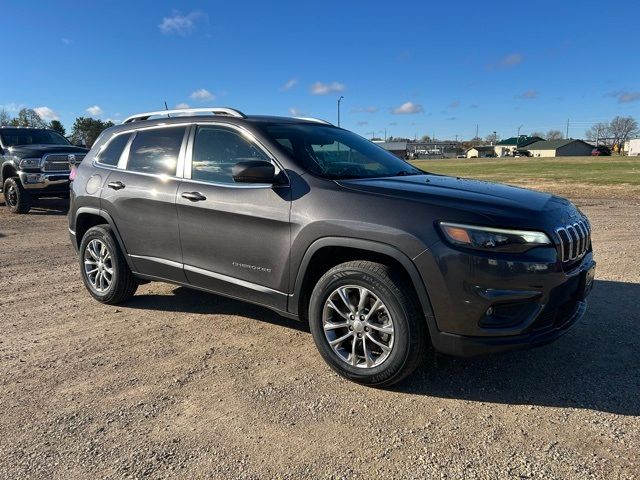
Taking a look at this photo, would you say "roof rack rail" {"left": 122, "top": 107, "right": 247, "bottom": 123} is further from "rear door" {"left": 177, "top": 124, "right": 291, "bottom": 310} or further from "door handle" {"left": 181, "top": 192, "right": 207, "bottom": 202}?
"door handle" {"left": 181, "top": 192, "right": 207, "bottom": 202}

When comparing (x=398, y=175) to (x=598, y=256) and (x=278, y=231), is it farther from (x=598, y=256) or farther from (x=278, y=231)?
(x=598, y=256)

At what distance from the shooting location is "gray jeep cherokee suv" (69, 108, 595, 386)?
10.1 ft

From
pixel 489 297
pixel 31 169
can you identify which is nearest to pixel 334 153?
pixel 489 297

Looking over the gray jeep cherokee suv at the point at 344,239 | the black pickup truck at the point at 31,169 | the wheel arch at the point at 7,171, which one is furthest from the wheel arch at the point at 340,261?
the wheel arch at the point at 7,171

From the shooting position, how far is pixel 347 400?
130 inches

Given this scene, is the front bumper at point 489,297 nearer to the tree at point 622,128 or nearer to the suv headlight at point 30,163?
the suv headlight at point 30,163

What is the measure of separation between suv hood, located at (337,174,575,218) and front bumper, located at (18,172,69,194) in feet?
33.7

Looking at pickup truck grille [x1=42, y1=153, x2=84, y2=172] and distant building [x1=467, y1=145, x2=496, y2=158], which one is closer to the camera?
pickup truck grille [x1=42, y1=153, x2=84, y2=172]

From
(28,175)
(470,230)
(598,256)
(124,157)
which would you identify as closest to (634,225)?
(598,256)

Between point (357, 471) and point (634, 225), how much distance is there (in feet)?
Result: 30.6

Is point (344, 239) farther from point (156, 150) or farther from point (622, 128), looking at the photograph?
point (622, 128)

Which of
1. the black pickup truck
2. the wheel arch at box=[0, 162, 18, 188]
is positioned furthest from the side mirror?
the wheel arch at box=[0, 162, 18, 188]

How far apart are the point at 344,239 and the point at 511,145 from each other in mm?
148581

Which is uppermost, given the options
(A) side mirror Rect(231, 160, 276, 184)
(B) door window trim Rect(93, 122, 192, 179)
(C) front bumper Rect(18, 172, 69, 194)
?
(B) door window trim Rect(93, 122, 192, 179)
